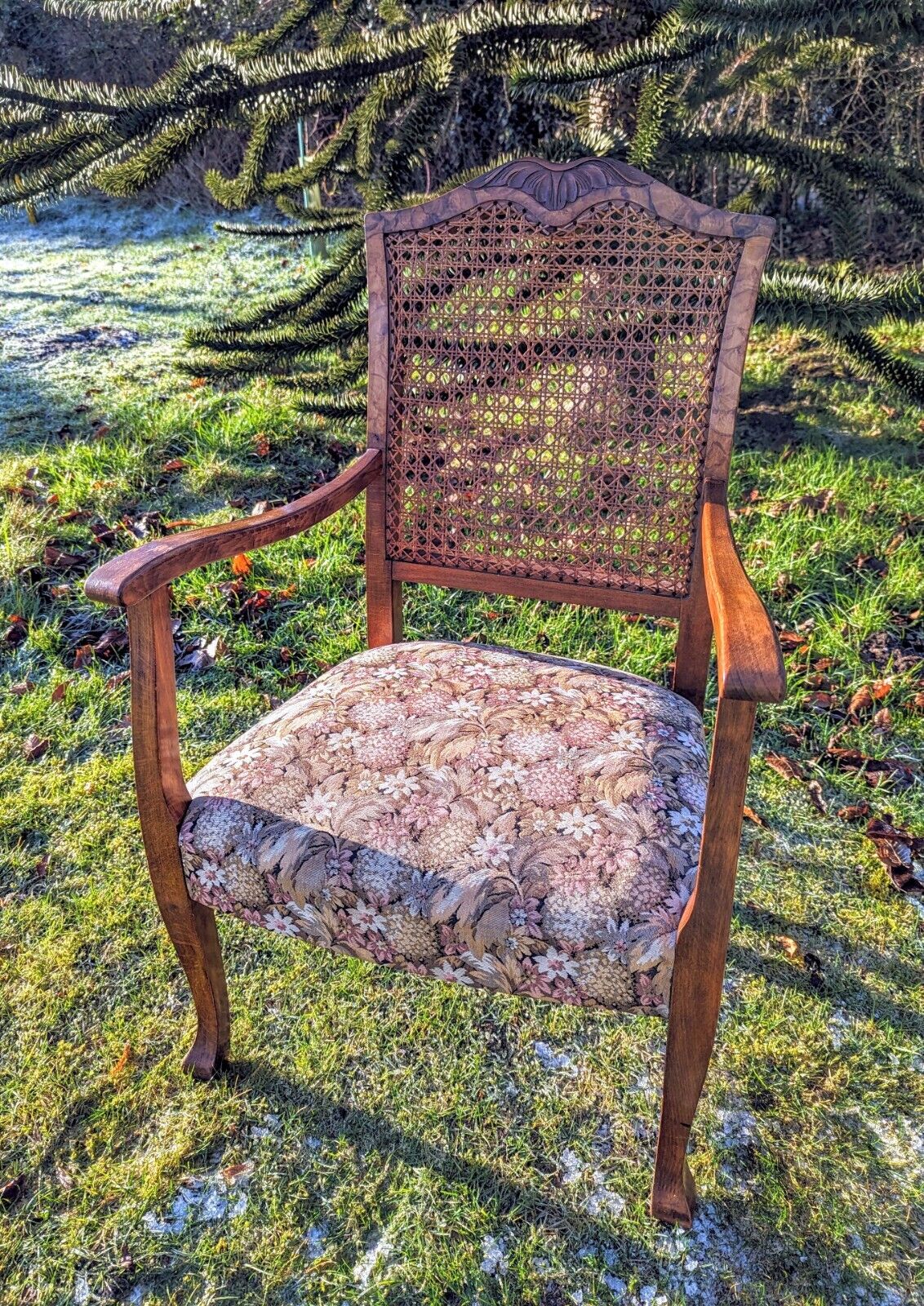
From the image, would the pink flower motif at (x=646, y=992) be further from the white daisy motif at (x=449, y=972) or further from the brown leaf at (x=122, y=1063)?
the brown leaf at (x=122, y=1063)

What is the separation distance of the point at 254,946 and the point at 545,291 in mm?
1467

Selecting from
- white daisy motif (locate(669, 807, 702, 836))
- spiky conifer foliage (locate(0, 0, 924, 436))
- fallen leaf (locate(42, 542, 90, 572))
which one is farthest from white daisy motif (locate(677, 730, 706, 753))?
fallen leaf (locate(42, 542, 90, 572))

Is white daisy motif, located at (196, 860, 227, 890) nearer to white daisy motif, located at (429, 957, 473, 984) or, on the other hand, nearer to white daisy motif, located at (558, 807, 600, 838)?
white daisy motif, located at (429, 957, 473, 984)

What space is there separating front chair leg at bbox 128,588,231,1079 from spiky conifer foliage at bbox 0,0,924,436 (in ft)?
4.47

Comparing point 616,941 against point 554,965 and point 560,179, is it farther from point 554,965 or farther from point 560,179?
point 560,179

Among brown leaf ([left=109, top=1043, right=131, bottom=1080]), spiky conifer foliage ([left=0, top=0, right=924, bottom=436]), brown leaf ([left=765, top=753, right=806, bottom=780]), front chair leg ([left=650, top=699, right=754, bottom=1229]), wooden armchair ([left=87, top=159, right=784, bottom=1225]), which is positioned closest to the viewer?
front chair leg ([left=650, top=699, right=754, bottom=1229])

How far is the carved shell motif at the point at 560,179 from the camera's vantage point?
4.98ft

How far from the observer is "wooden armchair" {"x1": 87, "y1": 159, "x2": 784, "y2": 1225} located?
3.76ft

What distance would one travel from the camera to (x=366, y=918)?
4.01 feet

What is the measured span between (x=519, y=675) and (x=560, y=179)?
89 cm

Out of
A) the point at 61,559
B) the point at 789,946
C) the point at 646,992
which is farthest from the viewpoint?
the point at 61,559

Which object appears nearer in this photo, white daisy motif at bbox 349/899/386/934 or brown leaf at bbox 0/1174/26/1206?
white daisy motif at bbox 349/899/386/934

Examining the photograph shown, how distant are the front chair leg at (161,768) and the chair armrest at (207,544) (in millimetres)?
47

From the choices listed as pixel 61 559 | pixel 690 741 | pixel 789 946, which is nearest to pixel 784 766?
pixel 789 946
